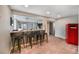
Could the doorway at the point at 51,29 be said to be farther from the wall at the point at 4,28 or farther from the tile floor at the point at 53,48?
the wall at the point at 4,28

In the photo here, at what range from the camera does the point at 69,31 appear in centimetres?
210

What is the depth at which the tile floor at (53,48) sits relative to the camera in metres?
1.97

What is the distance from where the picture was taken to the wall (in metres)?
1.82

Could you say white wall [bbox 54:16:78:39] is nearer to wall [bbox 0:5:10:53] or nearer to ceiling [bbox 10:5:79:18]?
ceiling [bbox 10:5:79:18]

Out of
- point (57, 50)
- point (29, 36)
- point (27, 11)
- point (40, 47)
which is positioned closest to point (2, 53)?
point (29, 36)

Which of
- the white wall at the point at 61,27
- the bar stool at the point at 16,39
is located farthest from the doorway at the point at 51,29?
the bar stool at the point at 16,39

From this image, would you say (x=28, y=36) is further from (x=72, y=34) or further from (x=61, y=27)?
(x=72, y=34)

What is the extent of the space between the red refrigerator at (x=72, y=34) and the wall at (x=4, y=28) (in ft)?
4.24

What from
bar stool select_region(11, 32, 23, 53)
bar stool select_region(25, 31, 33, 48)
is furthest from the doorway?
bar stool select_region(11, 32, 23, 53)

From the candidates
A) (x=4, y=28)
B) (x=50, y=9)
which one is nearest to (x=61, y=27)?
(x=50, y=9)

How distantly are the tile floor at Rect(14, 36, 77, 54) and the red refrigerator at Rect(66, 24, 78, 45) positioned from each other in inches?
3.6

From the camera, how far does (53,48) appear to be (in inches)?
78.4

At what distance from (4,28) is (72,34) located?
57.5 inches
